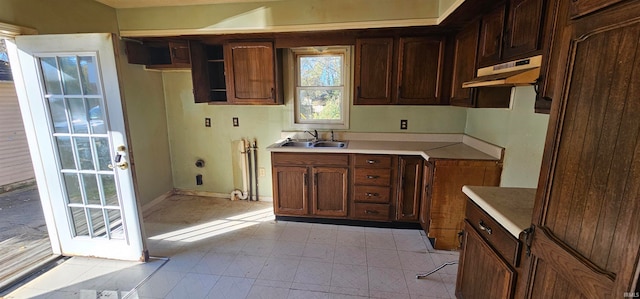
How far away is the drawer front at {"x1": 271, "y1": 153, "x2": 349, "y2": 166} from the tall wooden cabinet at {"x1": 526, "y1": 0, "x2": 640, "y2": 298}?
6.38 feet

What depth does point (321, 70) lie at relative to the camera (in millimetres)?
3312

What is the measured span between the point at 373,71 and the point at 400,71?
27cm

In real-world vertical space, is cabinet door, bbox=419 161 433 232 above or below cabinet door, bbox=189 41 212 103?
below

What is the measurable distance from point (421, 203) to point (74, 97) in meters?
3.08

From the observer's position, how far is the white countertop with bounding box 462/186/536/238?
118 centimetres

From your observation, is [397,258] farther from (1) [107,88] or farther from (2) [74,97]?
(2) [74,97]

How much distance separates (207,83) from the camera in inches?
128

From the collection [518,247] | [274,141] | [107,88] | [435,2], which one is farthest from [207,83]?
[518,247]

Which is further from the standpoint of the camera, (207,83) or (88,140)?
(207,83)

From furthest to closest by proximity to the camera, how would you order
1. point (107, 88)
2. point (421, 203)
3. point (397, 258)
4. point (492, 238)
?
point (421, 203), point (397, 258), point (107, 88), point (492, 238)

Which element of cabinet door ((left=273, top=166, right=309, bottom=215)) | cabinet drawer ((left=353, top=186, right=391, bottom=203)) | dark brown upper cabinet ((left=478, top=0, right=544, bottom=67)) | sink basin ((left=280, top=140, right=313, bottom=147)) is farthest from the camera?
sink basin ((left=280, top=140, right=313, bottom=147))

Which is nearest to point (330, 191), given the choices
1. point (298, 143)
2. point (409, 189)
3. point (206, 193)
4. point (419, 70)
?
point (298, 143)

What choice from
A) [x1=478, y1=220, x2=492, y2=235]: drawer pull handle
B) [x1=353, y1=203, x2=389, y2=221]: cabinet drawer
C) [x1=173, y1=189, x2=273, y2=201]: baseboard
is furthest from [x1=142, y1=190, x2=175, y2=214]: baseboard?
[x1=478, y1=220, x2=492, y2=235]: drawer pull handle

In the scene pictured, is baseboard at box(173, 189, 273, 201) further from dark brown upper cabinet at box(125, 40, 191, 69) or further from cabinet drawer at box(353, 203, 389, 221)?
dark brown upper cabinet at box(125, 40, 191, 69)
